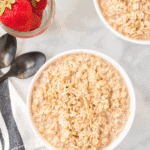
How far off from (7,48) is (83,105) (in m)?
0.54

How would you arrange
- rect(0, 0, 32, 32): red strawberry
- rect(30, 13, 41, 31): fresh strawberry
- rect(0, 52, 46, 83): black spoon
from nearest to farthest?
rect(0, 0, 32, 32): red strawberry, rect(30, 13, 41, 31): fresh strawberry, rect(0, 52, 46, 83): black spoon

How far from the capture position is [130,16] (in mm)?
944

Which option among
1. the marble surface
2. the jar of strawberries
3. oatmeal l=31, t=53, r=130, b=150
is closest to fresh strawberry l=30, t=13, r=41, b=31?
the jar of strawberries

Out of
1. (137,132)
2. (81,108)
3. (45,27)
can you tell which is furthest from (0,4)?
(137,132)

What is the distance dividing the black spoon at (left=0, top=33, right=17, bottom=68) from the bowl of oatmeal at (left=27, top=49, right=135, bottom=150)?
0.28 meters

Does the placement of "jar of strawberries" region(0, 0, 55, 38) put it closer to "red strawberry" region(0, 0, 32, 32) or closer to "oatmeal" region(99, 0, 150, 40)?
"red strawberry" region(0, 0, 32, 32)

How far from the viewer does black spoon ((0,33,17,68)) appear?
3.83 ft

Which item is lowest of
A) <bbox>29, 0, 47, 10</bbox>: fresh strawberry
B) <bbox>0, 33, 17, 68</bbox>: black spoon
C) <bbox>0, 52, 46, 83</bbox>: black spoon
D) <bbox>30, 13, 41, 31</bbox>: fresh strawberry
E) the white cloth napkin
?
the white cloth napkin

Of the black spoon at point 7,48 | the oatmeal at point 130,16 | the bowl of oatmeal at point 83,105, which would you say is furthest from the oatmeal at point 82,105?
the black spoon at point 7,48

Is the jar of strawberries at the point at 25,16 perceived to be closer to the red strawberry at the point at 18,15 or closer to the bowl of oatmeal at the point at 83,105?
the red strawberry at the point at 18,15

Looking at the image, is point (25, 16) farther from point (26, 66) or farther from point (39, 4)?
point (26, 66)

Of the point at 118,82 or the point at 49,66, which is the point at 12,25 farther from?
the point at 118,82

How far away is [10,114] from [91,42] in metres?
0.58

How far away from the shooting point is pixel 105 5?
3.28ft
